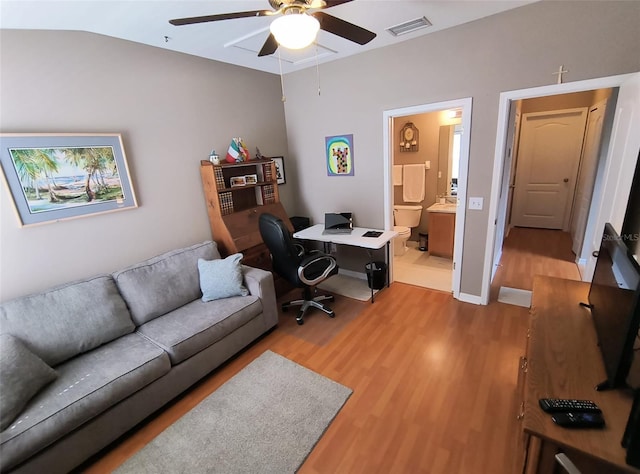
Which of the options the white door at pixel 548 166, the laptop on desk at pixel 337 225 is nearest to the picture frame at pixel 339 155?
the laptop on desk at pixel 337 225

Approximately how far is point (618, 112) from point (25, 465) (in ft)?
Result: 14.2

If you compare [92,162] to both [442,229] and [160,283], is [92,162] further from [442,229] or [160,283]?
[442,229]

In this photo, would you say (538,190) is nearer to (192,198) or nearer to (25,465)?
→ (192,198)

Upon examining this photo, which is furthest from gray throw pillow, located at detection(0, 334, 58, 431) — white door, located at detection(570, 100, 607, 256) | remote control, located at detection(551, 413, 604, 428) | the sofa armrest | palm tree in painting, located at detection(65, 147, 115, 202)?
white door, located at detection(570, 100, 607, 256)

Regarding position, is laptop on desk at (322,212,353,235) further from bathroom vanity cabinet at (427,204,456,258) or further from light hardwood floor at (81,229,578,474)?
bathroom vanity cabinet at (427,204,456,258)

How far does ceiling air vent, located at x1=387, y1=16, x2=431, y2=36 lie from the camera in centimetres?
240

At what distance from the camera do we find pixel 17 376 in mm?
1571

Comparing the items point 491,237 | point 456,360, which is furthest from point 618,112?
point 456,360

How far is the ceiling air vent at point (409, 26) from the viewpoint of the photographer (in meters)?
2.40

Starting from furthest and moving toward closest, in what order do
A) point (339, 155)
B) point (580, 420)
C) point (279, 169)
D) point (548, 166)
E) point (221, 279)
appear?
point (548, 166)
point (279, 169)
point (339, 155)
point (221, 279)
point (580, 420)

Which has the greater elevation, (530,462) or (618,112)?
(618,112)

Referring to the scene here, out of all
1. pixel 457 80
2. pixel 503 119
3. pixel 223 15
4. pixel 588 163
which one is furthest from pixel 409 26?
pixel 588 163

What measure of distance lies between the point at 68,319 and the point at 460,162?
3523 millimetres

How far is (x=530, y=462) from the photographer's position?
109 centimetres
